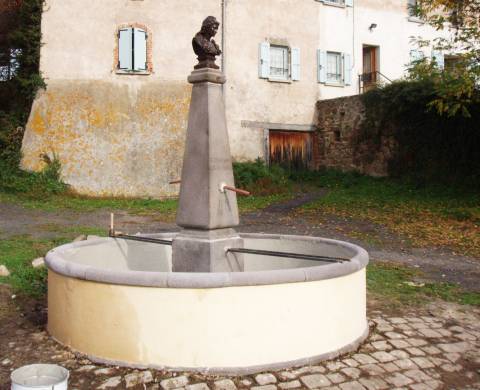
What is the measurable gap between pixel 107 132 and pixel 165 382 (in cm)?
1339

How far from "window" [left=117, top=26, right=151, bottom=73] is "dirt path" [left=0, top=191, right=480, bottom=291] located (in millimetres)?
5278

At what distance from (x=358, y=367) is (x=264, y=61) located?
15159 millimetres

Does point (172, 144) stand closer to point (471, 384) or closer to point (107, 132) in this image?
point (107, 132)

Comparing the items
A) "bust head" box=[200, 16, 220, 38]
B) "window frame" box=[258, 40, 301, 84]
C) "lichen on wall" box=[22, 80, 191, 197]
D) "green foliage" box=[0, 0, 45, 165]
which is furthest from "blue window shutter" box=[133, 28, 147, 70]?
"bust head" box=[200, 16, 220, 38]

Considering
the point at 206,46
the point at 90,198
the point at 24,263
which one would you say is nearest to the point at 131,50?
the point at 90,198

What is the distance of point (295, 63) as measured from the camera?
727 inches

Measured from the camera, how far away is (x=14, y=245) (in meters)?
8.93

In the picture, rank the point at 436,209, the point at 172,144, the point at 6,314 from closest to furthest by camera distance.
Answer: the point at 6,314 → the point at 436,209 → the point at 172,144

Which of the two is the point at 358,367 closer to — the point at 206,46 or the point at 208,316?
the point at 208,316

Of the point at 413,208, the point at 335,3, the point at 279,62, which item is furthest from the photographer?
the point at 335,3

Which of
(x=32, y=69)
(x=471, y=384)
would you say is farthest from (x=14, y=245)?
(x=32, y=69)

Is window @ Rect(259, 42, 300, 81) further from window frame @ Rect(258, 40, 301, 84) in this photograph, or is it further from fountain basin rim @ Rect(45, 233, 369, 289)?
fountain basin rim @ Rect(45, 233, 369, 289)

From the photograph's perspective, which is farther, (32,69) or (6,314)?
(32,69)

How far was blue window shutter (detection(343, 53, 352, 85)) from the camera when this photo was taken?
771 inches
